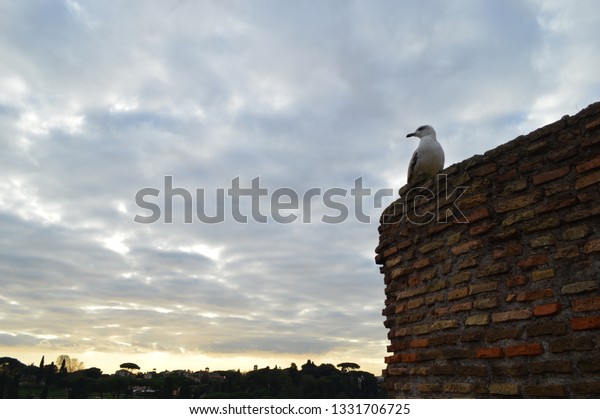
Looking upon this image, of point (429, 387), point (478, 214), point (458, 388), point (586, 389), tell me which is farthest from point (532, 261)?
point (429, 387)

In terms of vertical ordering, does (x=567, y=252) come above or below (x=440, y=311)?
above

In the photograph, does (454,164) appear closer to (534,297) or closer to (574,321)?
(534,297)

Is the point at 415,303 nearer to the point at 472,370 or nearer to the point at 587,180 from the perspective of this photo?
the point at 472,370

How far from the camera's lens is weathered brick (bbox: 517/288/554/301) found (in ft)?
8.79

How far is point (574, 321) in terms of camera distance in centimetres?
252

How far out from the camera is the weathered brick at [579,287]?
8.20 feet

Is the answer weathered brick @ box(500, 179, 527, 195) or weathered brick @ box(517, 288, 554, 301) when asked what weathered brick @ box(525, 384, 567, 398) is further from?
weathered brick @ box(500, 179, 527, 195)

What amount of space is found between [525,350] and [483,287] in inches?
20.2

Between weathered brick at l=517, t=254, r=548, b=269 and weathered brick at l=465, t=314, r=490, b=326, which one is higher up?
weathered brick at l=517, t=254, r=548, b=269

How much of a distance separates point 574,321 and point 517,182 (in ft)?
3.39

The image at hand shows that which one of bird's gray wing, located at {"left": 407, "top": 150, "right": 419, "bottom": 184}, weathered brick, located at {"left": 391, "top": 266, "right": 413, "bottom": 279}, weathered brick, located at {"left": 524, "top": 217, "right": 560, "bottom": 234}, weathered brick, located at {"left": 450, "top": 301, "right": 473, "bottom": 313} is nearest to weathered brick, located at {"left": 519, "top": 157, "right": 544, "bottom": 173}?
weathered brick, located at {"left": 524, "top": 217, "right": 560, "bottom": 234}

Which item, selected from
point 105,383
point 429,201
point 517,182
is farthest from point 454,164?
point 105,383

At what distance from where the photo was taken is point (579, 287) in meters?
2.55

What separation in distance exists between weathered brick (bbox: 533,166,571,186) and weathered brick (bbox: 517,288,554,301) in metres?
0.76
